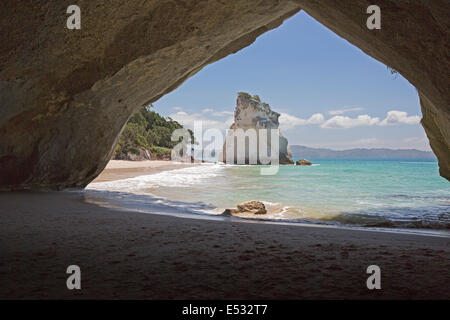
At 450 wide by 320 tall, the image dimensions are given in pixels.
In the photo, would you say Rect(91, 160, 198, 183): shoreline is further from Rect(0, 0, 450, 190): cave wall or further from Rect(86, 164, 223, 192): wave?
Rect(0, 0, 450, 190): cave wall

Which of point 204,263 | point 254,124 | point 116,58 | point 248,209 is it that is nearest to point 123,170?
point 116,58

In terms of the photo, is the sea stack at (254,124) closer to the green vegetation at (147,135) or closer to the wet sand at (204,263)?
the green vegetation at (147,135)

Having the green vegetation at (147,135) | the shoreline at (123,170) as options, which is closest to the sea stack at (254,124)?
the green vegetation at (147,135)

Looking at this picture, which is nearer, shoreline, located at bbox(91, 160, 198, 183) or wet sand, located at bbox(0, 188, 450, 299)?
wet sand, located at bbox(0, 188, 450, 299)

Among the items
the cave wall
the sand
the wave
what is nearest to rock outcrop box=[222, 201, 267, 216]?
the sand

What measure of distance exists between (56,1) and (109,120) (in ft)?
13.3

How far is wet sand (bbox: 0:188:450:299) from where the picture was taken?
1.80m

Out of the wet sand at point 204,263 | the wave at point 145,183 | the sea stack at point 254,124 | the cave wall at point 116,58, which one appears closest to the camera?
the wet sand at point 204,263

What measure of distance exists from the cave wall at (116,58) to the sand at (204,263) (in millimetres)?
2376

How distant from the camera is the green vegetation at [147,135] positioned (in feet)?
142

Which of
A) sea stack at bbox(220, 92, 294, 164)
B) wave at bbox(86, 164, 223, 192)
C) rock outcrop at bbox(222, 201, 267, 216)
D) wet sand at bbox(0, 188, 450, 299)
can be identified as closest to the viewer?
wet sand at bbox(0, 188, 450, 299)

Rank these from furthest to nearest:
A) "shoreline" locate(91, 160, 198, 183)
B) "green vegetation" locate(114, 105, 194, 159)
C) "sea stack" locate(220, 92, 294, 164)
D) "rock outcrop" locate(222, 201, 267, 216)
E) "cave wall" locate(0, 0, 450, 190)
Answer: "sea stack" locate(220, 92, 294, 164), "green vegetation" locate(114, 105, 194, 159), "shoreline" locate(91, 160, 198, 183), "rock outcrop" locate(222, 201, 267, 216), "cave wall" locate(0, 0, 450, 190)
